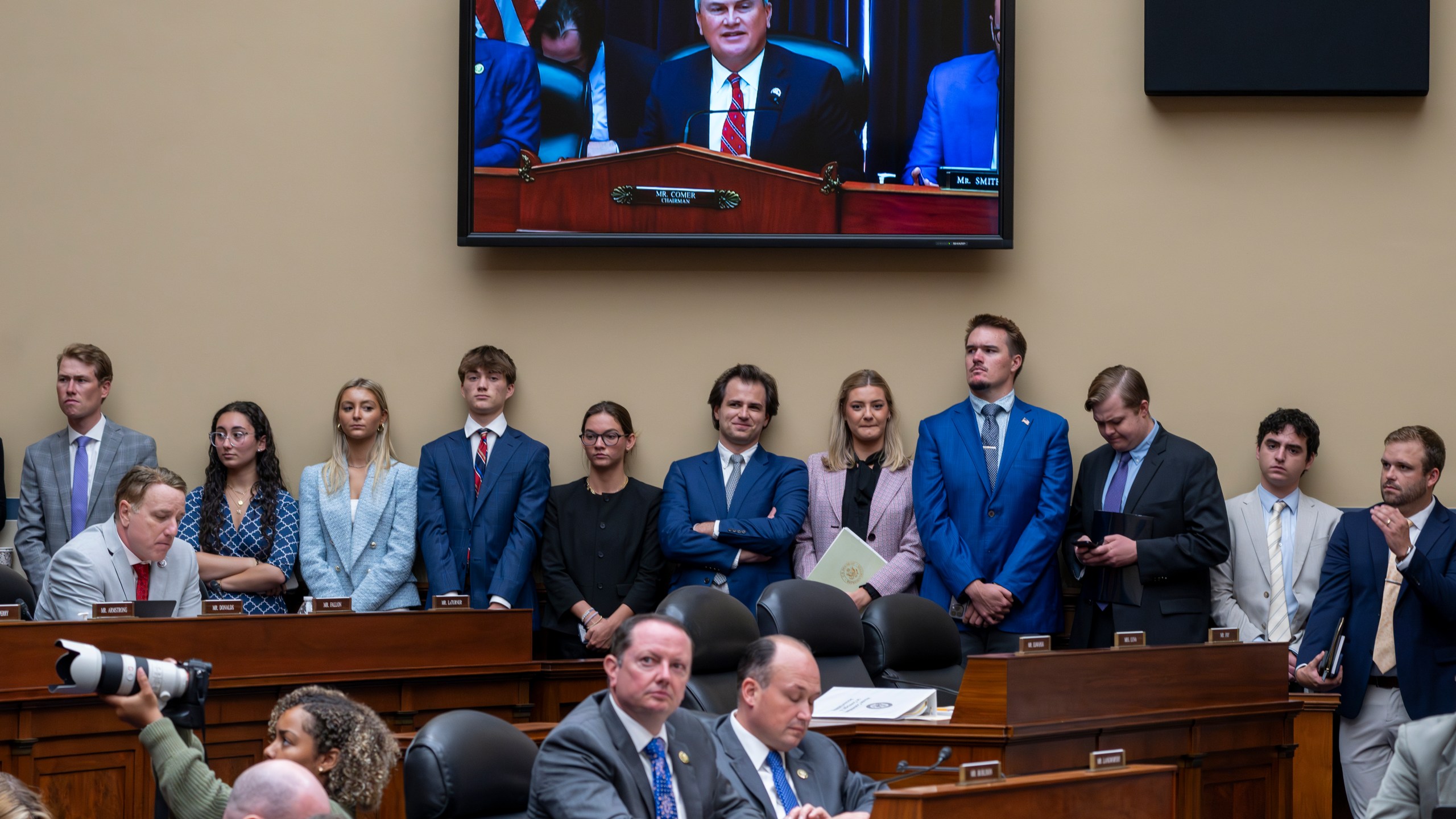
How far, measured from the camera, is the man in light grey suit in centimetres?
295

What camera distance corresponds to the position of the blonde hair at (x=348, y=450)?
5.82 meters

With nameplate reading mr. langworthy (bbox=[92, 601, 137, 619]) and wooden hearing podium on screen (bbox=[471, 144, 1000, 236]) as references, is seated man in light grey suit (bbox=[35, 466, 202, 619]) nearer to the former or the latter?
nameplate reading mr. langworthy (bbox=[92, 601, 137, 619])

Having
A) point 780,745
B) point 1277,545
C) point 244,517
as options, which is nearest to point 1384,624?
point 1277,545

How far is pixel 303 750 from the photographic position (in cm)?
282

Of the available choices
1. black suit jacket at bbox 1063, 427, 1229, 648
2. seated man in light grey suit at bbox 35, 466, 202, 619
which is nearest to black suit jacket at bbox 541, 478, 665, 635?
seated man in light grey suit at bbox 35, 466, 202, 619

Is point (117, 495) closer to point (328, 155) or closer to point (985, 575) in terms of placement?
point (328, 155)

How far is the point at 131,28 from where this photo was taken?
6.38m

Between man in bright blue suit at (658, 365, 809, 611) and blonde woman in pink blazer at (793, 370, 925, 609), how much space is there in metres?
0.11

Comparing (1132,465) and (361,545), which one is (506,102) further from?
(1132,465)

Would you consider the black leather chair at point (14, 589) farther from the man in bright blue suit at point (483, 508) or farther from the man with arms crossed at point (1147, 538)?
the man with arms crossed at point (1147, 538)

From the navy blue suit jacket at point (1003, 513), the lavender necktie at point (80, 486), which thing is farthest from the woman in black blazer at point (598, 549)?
the lavender necktie at point (80, 486)

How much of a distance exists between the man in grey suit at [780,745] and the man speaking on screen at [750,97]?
3.13m

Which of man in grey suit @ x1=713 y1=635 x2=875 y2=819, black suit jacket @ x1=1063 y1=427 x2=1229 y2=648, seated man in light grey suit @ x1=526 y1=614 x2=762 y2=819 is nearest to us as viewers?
seated man in light grey suit @ x1=526 y1=614 x2=762 y2=819

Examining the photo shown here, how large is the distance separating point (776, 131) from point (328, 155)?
2020 mm
